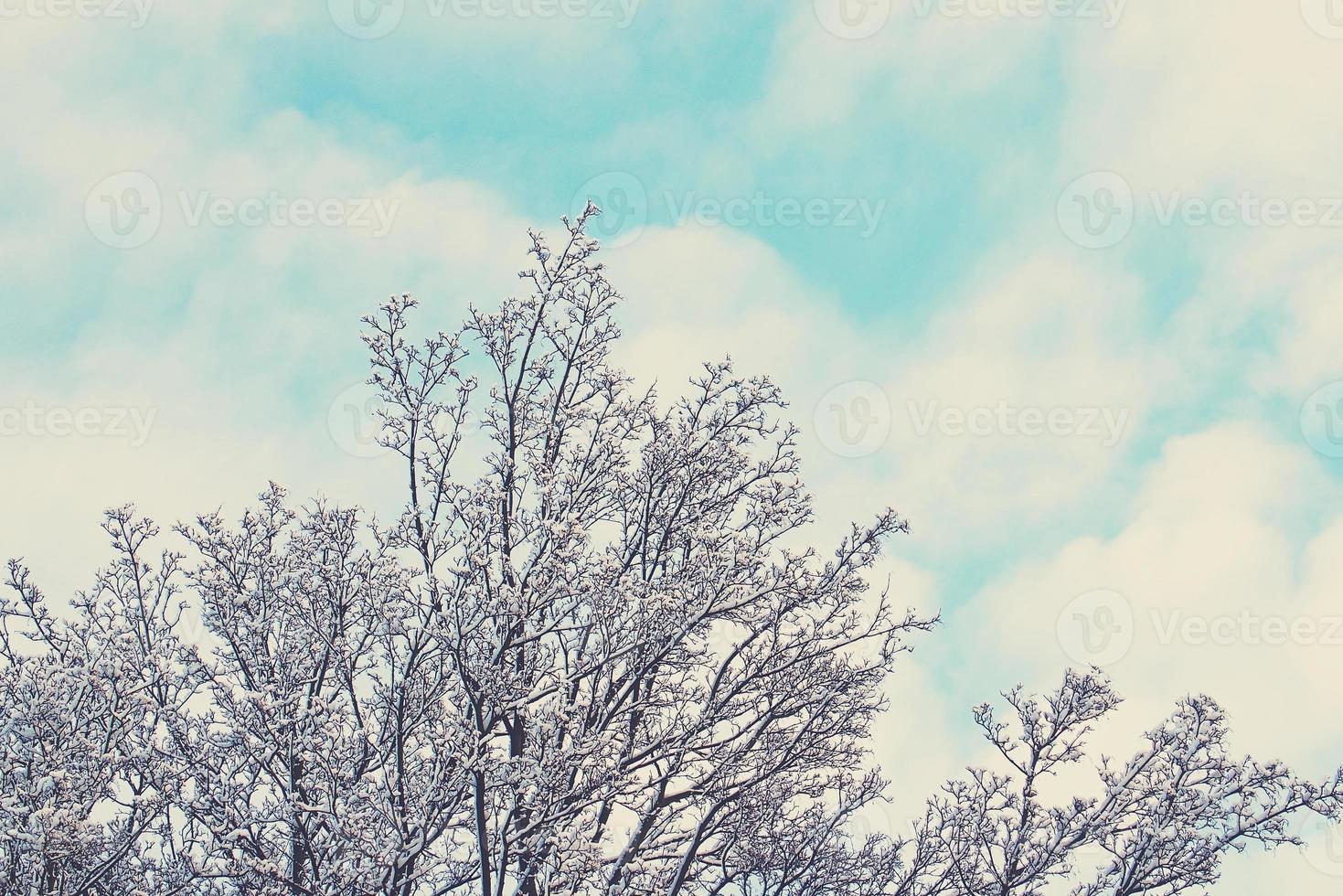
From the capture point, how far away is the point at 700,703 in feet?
28.1

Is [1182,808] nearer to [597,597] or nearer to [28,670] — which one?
[597,597]

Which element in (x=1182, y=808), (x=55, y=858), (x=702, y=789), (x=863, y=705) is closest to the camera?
(x=55, y=858)

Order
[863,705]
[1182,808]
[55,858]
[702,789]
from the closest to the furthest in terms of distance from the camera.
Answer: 1. [55,858]
2. [1182,808]
3. [702,789]
4. [863,705]

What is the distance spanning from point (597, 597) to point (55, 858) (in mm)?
4080

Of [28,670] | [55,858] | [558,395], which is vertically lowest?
[55,858]

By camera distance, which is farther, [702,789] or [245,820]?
[702,789]

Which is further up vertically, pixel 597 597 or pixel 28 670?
pixel 597 597

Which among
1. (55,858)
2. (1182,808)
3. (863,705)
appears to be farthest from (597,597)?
(1182,808)

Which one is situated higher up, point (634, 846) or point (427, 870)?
point (634, 846)

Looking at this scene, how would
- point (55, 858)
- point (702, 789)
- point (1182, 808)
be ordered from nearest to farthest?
point (55, 858), point (1182, 808), point (702, 789)

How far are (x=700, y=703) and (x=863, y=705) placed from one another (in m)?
1.49

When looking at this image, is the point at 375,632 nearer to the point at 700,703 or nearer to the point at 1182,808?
the point at 700,703

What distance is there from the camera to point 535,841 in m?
7.00

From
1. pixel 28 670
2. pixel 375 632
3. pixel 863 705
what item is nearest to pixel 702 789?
pixel 863 705
